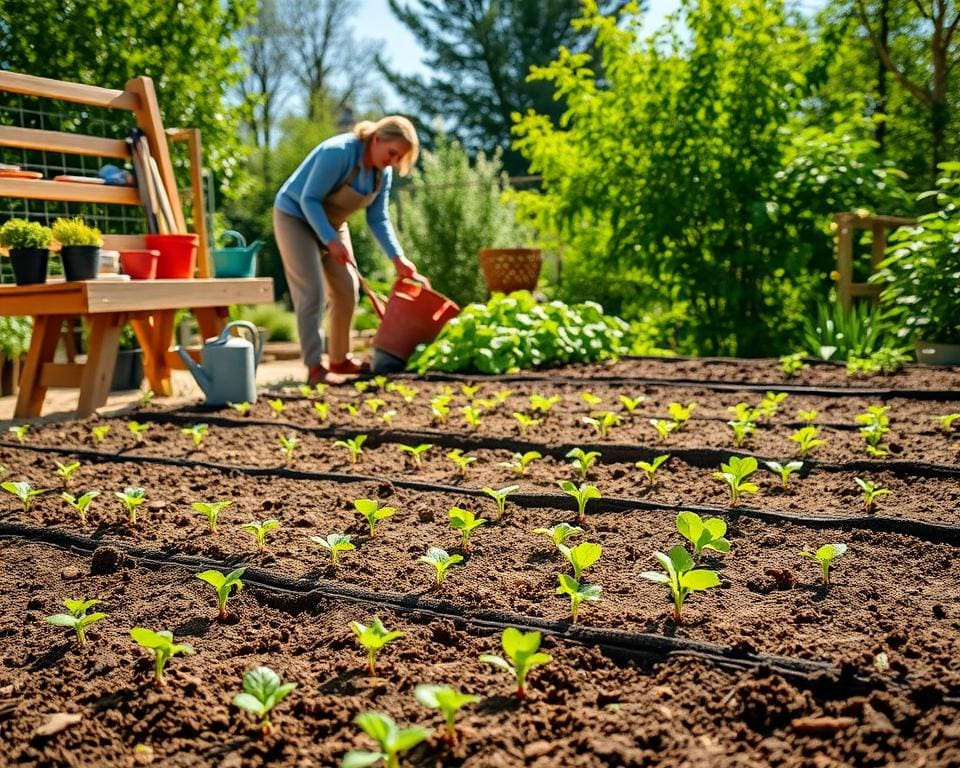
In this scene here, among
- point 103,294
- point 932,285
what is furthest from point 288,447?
point 932,285

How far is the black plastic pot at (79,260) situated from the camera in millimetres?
3879

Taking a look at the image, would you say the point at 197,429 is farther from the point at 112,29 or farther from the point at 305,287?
the point at 112,29

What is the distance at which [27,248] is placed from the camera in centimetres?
396

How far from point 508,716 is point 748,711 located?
36 cm

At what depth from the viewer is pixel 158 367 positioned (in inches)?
199

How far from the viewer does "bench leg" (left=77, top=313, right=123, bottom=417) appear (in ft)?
13.6

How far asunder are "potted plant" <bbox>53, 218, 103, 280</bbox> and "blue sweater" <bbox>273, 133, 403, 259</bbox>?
1.14 m

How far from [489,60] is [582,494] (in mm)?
17754

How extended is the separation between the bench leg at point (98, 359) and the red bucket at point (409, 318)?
157 cm

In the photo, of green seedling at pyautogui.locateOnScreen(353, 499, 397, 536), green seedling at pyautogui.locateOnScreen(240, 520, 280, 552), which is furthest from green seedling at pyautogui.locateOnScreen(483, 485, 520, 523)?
green seedling at pyautogui.locateOnScreen(240, 520, 280, 552)

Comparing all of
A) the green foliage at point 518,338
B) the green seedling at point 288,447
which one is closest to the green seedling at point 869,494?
the green seedling at point 288,447

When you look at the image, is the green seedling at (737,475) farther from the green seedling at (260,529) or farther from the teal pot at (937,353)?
the teal pot at (937,353)

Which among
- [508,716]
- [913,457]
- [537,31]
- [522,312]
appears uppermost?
[537,31]

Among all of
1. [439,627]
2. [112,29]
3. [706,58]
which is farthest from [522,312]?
[439,627]
